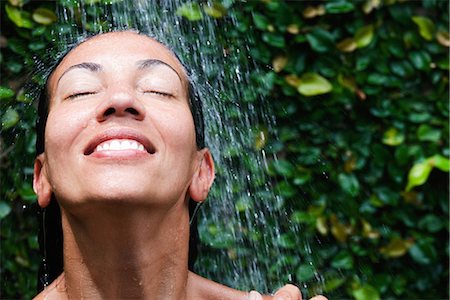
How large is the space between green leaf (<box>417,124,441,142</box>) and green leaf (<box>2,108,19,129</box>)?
187cm

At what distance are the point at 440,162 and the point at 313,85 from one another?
0.68 m

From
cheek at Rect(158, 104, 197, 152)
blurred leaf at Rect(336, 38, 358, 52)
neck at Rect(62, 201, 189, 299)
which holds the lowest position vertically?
blurred leaf at Rect(336, 38, 358, 52)

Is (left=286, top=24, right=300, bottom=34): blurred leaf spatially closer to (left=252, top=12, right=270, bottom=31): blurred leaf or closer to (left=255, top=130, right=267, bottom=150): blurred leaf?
(left=252, top=12, right=270, bottom=31): blurred leaf

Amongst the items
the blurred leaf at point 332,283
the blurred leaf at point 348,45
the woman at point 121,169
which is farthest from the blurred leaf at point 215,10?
the woman at point 121,169

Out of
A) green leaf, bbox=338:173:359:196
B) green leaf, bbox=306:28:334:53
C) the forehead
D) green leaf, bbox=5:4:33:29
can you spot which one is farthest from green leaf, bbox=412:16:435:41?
the forehead

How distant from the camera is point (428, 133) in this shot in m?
4.38

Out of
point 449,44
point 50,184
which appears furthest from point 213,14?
point 50,184

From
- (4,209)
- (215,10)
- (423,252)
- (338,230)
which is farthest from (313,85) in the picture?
(4,209)

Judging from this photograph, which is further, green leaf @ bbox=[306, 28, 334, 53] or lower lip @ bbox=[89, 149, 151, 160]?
green leaf @ bbox=[306, 28, 334, 53]

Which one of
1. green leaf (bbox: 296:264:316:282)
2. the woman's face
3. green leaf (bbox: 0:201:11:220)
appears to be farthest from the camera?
green leaf (bbox: 296:264:316:282)

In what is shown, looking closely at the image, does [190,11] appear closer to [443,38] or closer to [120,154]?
[443,38]

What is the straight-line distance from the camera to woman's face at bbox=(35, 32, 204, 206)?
2273 millimetres

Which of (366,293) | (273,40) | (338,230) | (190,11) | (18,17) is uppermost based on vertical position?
(190,11)

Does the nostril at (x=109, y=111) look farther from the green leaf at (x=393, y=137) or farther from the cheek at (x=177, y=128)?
the green leaf at (x=393, y=137)
